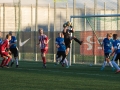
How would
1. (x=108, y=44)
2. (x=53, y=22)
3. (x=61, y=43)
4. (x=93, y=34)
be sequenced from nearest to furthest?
(x=108, y=44)
(x=61, y=43)
(x=93, y=34)
(x=53, y=22)

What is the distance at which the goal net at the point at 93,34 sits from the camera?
101ft

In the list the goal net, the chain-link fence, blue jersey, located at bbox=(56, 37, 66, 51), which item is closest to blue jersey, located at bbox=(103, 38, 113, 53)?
blue jersey, located at bbox=(56, 37, 66, 51)

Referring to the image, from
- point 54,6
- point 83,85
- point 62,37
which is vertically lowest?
point 83,85

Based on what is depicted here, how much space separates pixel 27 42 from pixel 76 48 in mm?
6201

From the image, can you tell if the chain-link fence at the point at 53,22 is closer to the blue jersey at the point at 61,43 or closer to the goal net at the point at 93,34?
the goal net at the point at 93,34

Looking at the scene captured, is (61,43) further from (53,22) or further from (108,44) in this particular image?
(53,22)

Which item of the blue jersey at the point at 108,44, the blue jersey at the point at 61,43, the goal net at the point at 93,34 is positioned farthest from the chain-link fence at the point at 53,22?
the blue jersey at the point at 108,44

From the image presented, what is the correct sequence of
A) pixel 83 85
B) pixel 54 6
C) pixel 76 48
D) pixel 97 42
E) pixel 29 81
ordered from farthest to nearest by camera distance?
1. pixel 54 6
2. pixel 76 48
3. pixel 97 42
4. pixel 29 81
5. pixel 83 85

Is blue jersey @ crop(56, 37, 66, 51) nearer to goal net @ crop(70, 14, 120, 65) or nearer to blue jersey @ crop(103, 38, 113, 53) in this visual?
goal net @ crop(70, 14, 120, 65)

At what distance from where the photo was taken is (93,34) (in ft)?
103

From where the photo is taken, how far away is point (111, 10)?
35062 millimetres

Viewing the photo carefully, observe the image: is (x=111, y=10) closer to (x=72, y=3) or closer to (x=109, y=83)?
(x=72, y=3)

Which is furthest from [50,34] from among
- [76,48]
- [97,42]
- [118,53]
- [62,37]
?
[118,53]

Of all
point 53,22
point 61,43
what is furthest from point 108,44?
point 53,22
